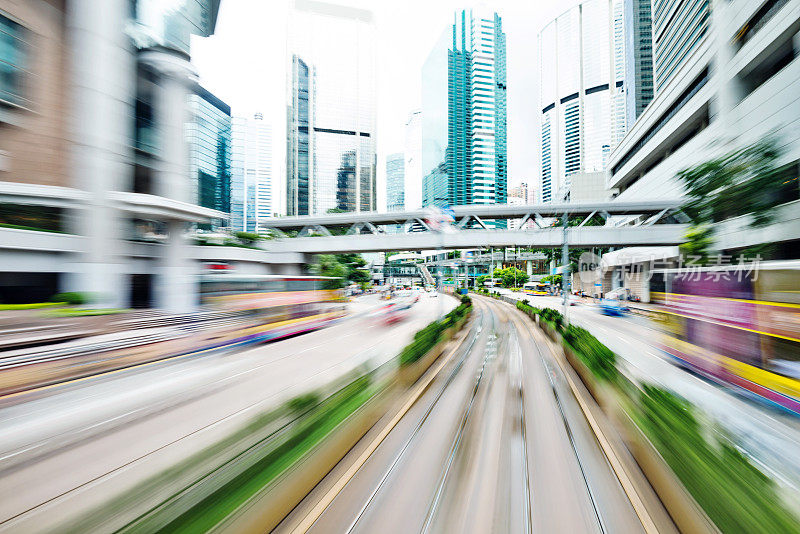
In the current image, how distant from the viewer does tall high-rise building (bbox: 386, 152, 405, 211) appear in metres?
117

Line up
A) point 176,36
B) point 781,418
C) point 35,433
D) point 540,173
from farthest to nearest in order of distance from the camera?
point 540,173
point 176,36
point 781,418
point 35,433

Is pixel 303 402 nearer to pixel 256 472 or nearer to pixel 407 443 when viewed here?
pixel 256 472

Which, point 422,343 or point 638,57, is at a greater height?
point 638,57

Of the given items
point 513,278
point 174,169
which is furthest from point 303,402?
point 513,278

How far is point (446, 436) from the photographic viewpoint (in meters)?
5.27

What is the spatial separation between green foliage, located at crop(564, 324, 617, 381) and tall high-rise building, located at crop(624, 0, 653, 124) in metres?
66.2

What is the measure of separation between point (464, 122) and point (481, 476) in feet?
255

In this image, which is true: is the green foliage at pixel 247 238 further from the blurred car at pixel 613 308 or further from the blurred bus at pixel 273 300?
the blurred car at pixel 613 308

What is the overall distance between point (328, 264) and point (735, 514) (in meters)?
37.2

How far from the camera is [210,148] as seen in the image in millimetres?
10445

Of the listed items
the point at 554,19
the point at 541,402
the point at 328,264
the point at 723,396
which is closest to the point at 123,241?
the point at 541,402

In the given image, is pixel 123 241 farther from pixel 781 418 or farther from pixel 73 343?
pixel 781 418

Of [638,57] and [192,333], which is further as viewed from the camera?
[638,57]

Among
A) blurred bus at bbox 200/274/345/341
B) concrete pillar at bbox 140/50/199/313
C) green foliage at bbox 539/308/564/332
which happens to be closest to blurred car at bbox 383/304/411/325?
blurred bus at bbox 200/274/345/341
